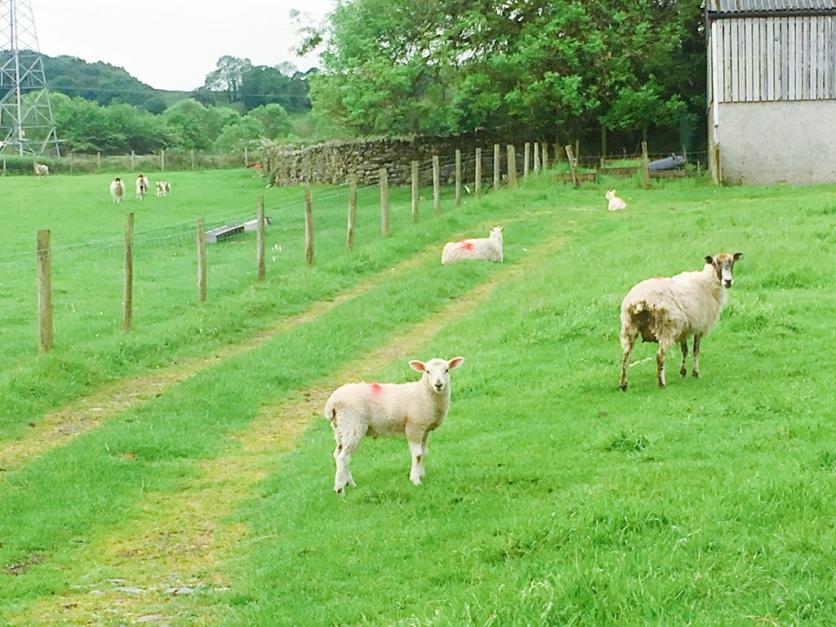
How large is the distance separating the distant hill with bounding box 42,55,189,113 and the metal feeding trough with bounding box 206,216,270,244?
80.7m

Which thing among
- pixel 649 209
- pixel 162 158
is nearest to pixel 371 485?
pixel 649 209

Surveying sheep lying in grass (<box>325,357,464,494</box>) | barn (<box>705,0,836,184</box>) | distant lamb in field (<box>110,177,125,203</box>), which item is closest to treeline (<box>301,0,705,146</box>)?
barn (<box>705,0,836,184</box>)

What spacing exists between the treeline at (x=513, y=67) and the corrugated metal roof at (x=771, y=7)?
607cm

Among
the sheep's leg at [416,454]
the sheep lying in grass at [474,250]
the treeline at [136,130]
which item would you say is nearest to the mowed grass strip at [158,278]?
the sheep lying in grass at [474,250]

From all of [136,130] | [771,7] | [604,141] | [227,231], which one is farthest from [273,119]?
[227,231]

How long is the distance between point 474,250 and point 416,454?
13.0 m

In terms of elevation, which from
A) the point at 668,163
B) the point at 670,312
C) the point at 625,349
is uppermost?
the point at 668,163

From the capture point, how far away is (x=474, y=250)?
21.7 m

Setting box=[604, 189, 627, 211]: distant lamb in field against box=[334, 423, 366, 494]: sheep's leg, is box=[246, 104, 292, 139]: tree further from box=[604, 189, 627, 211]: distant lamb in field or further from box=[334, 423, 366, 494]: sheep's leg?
box=[334, 423, 366, 494]: sheep's leg

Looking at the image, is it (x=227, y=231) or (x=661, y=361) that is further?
(x=227, y=231)

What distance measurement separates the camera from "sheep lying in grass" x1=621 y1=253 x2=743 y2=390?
11438 mm

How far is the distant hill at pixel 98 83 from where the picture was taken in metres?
107

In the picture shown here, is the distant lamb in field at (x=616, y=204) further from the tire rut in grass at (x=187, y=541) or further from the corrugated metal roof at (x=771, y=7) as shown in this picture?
the tire rut in grass at (x=187, y=541)

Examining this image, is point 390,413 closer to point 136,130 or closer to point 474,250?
point 474,250
